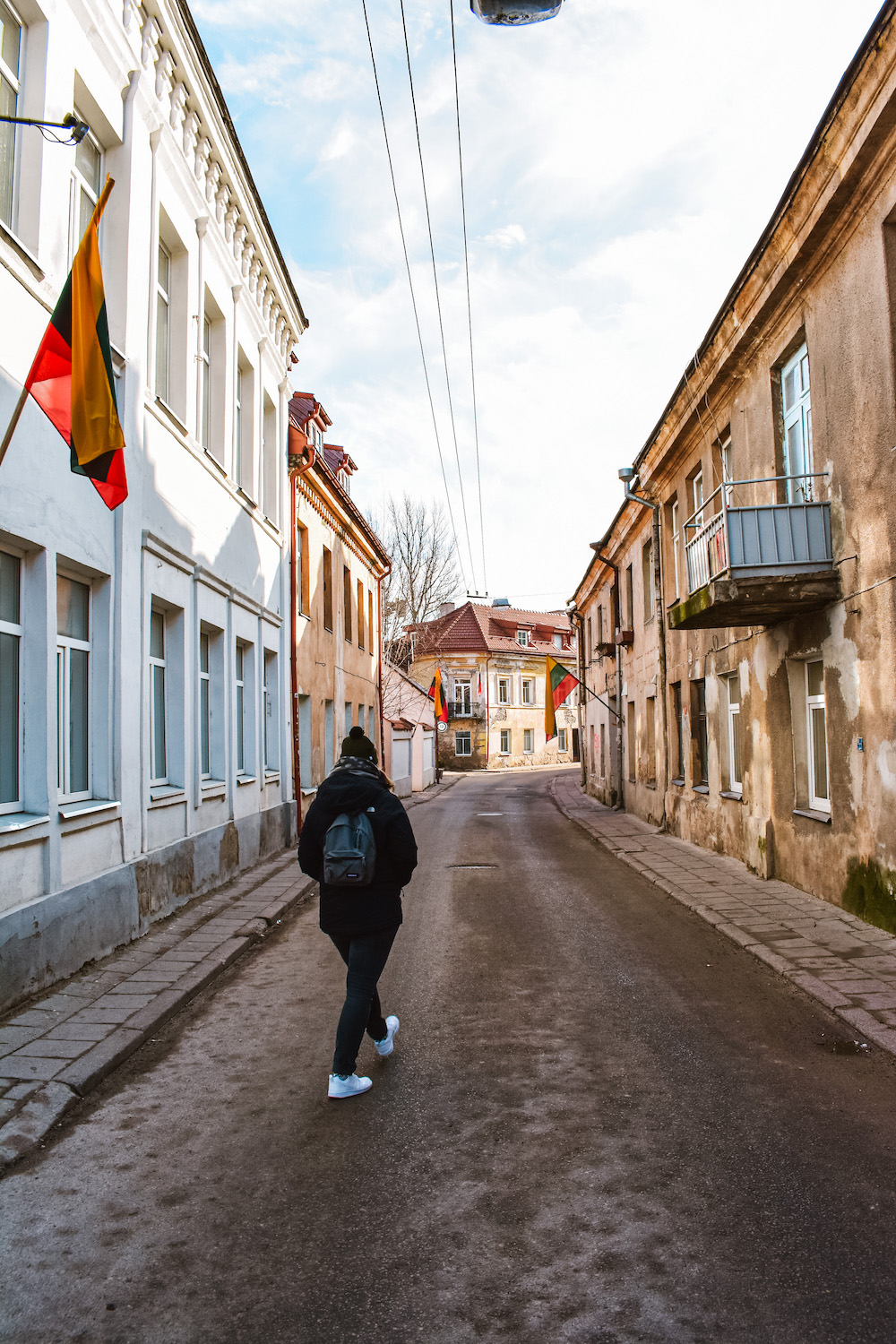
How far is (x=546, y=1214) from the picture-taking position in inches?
133

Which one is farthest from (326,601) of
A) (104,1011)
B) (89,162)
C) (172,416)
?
(104,1011)

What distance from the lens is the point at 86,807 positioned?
7352 millimetres

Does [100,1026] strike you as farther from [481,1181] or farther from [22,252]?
[22,252]

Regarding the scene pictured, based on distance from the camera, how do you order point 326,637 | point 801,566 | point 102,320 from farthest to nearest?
point 326,637 < point 801,566 < point 102,320

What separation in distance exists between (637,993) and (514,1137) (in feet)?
8.37

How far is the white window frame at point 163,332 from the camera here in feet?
33.1

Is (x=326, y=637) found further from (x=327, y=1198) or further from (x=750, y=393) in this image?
(x=327, y=1198)

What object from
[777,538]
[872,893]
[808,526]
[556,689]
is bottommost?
[872,893]

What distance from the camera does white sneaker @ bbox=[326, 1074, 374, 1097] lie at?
458cm

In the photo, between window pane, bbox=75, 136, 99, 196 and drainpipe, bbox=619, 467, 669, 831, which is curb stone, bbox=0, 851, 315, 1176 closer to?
window pane, bbox=75, 136, 99, 196

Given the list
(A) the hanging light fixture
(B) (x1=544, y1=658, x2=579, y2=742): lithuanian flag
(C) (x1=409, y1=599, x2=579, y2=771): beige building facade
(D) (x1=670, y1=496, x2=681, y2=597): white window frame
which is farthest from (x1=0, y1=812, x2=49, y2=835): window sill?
(C) (x1=409, y1=599, x2=579, y2=771): beige building facade

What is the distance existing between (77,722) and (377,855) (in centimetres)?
404

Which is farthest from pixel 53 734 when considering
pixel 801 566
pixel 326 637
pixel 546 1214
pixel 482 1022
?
pixel 326 637

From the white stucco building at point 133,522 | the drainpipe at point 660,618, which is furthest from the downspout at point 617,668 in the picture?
the white stucco building at point 133,522
